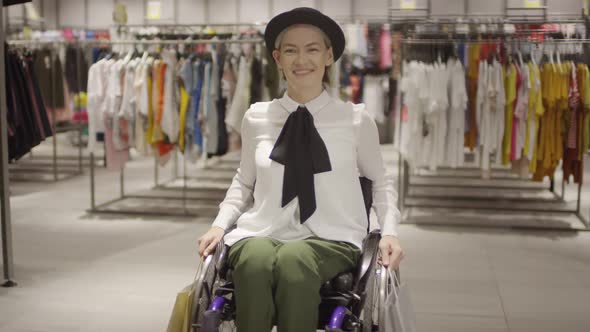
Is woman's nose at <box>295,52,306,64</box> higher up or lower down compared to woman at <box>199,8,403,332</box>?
higher up

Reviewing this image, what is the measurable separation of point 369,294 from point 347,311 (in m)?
0.09

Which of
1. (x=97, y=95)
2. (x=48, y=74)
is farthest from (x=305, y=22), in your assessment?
(x=48, y=74)

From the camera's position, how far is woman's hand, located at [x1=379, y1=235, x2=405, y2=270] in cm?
212

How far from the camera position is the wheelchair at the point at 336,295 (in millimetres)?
1964

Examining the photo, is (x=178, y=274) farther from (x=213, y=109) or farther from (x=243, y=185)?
(x=243, y=185)

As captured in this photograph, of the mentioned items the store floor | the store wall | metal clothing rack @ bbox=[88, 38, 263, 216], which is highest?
the store wall

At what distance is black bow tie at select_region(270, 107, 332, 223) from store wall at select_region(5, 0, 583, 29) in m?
9.58

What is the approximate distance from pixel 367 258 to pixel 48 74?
6.88m

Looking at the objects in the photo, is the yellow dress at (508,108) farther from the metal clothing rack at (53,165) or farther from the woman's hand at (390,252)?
the metal clothing rack at (53,165)

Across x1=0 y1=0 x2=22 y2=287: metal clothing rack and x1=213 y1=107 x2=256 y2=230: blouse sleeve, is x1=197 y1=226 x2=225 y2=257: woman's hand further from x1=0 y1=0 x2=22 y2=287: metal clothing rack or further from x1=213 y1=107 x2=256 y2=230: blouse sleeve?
x1=0 y1=0 x2=22 y2=287: metal clothing rack

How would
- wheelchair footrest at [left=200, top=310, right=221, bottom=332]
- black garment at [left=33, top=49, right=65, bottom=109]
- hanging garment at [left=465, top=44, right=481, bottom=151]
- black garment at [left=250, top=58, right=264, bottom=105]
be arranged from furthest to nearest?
black garment at [left=33, top=49, right=65, bottom=109] → black garment at [left=250, top=58, right=264, bottom=105] → hanging garment at [left=465, top=44, right=481, bottom=151] → wheelchair footrest at [left=200, top=310, right=221, bottom=332]

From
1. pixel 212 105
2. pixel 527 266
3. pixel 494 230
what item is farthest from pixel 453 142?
pixel 212 105

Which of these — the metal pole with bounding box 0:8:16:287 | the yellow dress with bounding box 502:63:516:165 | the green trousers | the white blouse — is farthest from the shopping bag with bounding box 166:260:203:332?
the yellow dress with bounding box 502:63:516:165

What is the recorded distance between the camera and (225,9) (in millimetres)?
12938
